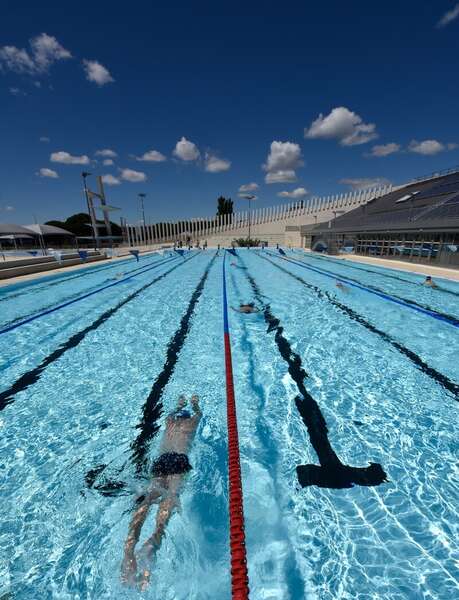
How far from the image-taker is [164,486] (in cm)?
209

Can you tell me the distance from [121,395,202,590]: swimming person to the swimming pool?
54 millimetres

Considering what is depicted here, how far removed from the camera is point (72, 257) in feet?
46.0

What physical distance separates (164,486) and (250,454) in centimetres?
76

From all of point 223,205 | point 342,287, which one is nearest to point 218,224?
point 223,205

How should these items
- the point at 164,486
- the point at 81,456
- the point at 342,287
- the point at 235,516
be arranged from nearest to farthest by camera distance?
the point at 235,516
the point at 164,486
the point at 81,456
the point at 342,287

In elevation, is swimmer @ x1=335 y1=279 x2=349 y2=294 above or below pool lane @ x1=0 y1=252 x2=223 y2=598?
above

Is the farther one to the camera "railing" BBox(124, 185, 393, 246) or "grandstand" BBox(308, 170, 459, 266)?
"railing" BBox(124, 185, 393, 246)

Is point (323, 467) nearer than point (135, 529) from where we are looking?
No

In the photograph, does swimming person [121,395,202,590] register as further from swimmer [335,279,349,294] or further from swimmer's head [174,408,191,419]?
swimmer [335,279,349,294]

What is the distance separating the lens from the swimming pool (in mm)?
1586

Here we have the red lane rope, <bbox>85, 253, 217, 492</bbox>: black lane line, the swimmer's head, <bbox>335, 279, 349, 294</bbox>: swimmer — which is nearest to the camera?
the red lane rope

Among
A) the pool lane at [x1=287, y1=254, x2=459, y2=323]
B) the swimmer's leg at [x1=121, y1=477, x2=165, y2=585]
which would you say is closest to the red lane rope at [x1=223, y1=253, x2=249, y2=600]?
the swimmer's leg at [x1=121, y1=477, x2=165, y2=585]

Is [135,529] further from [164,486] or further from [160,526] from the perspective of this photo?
[164,486]

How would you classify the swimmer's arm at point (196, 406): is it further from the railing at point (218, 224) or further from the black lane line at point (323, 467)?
the railing at point (218, 224)
